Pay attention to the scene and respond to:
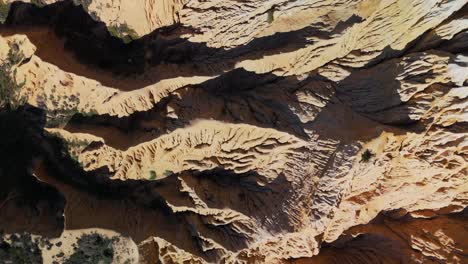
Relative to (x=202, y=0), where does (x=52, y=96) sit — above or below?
below

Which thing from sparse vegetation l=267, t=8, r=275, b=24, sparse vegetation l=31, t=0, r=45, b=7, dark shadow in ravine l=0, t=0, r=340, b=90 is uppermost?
sparse vegetation l=31, t=0, r=45, b=7

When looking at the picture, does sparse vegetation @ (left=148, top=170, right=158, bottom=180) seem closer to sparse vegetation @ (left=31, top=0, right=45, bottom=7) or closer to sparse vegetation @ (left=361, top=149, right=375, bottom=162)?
sparse vegetation @ (left=31, top=0, right=45, bottom=7)

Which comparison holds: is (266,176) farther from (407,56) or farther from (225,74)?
(407,56)

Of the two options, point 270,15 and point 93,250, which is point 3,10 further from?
point 93,250

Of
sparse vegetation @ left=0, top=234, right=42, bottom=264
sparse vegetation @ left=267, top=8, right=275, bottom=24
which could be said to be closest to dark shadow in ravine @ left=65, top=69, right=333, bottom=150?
sparse vegetation @ left=267, top=8, right=275, bottom=24

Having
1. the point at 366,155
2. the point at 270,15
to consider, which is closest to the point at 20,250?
the point at 270,15

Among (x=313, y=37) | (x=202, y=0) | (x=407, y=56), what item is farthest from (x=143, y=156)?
(x=407, y=56)

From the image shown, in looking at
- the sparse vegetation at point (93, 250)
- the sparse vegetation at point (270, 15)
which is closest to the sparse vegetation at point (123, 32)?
the sparse vegetation at point (270, 15)

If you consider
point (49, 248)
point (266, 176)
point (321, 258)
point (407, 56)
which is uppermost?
point (407, 56)
